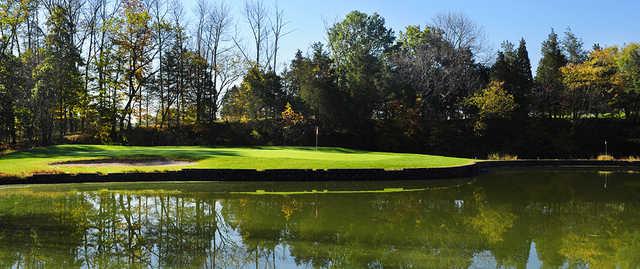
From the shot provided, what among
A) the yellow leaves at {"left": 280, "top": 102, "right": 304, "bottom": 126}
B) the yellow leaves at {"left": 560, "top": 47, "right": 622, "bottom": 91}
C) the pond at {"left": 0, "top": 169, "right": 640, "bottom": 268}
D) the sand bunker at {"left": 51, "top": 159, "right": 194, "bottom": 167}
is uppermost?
the yellow leaves at {"left": 560, "top": 47, "right": 622, "bottom": 91}

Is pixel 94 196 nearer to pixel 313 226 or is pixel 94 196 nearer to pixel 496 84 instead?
pixel 313 226

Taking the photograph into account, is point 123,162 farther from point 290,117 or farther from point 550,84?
point 550,84

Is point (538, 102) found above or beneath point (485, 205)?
above

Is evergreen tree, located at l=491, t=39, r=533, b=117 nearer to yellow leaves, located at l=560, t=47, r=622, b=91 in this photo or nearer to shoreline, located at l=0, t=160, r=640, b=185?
yellow leaves, located at l=560, t=47, r=622, b=91

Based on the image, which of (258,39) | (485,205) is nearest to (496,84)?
(258,39)

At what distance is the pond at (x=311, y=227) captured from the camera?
808 centimetres

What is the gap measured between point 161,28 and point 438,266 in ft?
139

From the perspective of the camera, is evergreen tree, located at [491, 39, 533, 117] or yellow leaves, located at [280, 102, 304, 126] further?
evergreen tree, located at [491, 39, 533, 117]

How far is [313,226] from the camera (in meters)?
10.9

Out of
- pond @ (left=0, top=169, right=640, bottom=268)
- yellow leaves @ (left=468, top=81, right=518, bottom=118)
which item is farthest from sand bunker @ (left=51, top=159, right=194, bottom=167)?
yellow leaves @ (left=468, top=81, right=518, bottom=118)

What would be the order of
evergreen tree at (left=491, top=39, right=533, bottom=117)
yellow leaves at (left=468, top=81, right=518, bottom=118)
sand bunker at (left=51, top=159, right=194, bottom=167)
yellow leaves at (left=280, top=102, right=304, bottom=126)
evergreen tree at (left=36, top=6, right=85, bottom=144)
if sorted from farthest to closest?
evergreen tree at (left=491, top=39, right=533, bottom=117)
yellow leaves at (left=468, top=81, right=518, bottom=118)
yellow leaves at (left=280, top=102, right=304, bottom=126)
evergreen tree at (left=36, top=6, right=85, bottom=144)
sand bunker at (left=51, top=159, right=194, bottom=167)

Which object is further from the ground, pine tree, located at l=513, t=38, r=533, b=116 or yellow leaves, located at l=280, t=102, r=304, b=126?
pine tree, located at l=513, t=38, r=533, b=116

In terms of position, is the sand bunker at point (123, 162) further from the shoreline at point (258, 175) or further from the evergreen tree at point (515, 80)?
the evergreen tree at point (515, 80)

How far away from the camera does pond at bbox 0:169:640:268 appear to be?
8.08 meters
